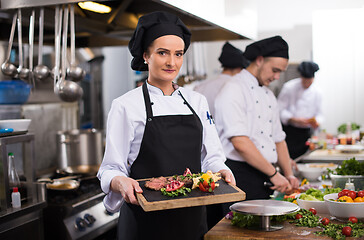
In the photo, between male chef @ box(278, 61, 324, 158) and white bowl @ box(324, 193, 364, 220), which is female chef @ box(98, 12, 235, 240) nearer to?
white bowl @ box(324, 193, 364, 220)

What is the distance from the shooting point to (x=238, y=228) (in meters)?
1.83

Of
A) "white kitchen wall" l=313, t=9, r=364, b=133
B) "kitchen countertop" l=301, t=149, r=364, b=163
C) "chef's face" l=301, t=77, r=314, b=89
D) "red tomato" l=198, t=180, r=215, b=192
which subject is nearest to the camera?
"red tomato" l=198, t=180, r=215, b=192

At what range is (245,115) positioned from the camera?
2861 millimetres

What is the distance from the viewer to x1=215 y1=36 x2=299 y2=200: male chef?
2.78 m

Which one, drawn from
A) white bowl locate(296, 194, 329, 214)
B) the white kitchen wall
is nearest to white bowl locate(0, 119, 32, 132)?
white bowl locate(296, 194, 329, 214)

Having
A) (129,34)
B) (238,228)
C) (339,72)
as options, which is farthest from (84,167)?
(339,72)

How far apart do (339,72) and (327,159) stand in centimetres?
311

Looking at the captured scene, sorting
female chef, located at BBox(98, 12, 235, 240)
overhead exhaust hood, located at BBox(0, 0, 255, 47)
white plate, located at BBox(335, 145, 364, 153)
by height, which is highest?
overhead exhaust hood, located at BBox(0, 0, 255, 47)

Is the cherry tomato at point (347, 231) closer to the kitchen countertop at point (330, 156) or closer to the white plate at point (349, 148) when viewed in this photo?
the kitchen countertop at point (330, 156)

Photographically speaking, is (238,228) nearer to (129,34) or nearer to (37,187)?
(37,187)

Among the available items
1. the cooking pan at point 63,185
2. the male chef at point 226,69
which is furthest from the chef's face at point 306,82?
the cooking pan at point 63,185

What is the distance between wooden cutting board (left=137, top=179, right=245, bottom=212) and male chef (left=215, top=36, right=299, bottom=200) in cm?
113

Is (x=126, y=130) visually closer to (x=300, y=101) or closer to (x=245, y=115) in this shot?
(x=245, y=115)

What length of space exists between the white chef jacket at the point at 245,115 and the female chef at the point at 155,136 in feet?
2.69
